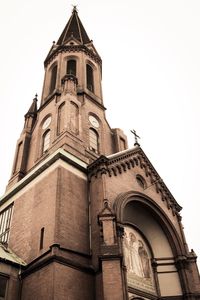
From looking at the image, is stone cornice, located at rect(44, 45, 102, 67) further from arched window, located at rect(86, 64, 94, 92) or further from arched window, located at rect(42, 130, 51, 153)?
arched window, located at rect(42, 130, 51, 153)

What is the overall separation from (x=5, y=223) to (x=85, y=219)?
631 cm

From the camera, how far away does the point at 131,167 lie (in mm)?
22594

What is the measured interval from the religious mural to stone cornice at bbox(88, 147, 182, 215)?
3631 mm

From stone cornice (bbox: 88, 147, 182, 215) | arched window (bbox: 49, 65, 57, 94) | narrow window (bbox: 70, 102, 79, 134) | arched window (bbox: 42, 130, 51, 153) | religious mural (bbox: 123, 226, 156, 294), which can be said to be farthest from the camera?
arched window (bbox: 49, 65, 57, 94)

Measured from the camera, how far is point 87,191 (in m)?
19.5

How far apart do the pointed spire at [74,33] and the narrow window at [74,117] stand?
493 inches

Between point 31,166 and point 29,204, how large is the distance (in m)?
7.28

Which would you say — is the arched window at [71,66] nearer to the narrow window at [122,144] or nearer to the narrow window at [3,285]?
the narrow window at [122,144]

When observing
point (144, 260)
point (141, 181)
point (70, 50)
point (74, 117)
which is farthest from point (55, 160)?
point (70, 50)

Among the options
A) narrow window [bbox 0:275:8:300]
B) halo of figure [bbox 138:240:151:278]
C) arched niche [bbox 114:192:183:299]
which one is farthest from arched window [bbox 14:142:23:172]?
narrow window [bbox 0:275:8:300]

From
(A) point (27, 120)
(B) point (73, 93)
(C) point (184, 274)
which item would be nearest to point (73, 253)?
(C) point (184, 274)

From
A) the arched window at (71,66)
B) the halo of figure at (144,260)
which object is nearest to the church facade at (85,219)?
the halo of figure at (144,260)

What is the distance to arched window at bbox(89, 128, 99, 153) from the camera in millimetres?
26737

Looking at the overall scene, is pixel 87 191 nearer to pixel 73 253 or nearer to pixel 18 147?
pixel 73 253
